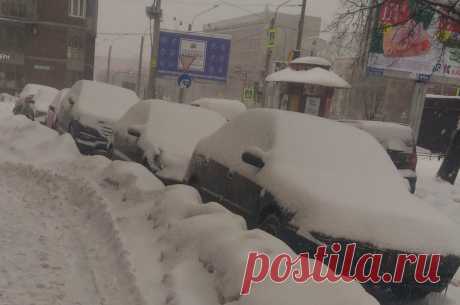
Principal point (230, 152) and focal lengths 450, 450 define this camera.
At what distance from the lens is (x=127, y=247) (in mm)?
4203

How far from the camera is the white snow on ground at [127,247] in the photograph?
3.14 metres

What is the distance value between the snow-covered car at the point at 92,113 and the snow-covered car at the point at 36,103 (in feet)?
13.5

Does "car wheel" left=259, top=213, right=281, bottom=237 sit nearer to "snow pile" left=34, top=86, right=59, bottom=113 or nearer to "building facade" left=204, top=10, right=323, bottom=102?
"snow pile" left=34, top=86, right=59, bottom=113

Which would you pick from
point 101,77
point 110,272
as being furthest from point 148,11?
point 101,77

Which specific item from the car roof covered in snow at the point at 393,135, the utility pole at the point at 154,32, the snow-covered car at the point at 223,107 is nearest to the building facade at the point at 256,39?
the utility pole at the point at 154,32

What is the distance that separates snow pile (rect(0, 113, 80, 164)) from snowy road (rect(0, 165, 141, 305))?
5.89 feet

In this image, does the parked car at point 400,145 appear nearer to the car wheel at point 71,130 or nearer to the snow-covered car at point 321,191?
the snow-covered car at point 321,191

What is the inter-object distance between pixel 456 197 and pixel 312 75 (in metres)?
8.82

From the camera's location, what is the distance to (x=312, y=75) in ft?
58.3

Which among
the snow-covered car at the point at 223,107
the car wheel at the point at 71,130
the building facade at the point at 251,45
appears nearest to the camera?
the car wheel at the point at 71,130

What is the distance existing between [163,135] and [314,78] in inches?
455

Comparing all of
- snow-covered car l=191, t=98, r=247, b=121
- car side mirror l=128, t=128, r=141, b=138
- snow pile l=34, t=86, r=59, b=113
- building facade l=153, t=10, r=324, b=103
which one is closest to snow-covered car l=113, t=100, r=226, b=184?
car side mirror l=128, t=128, r=141, b=138

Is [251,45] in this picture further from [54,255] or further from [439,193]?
[54,255]

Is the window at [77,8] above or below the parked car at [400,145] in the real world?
above
